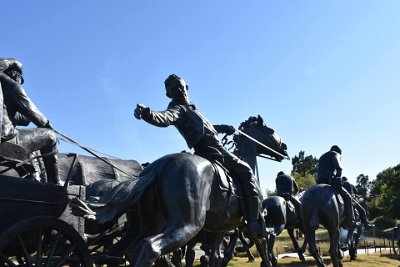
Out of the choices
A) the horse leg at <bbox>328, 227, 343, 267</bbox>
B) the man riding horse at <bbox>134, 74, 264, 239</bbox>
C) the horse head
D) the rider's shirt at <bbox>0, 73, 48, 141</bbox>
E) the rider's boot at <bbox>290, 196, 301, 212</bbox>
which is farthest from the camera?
the rider's boot at <bbox>290, 196, 301, 212</bbox>

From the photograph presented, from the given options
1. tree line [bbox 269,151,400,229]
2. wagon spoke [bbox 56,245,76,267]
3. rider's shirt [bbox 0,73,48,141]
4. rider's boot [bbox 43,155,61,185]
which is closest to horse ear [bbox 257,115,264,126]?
rider's boot [bbox 43,155,61,185]

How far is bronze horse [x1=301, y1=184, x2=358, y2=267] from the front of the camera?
9.97 metres

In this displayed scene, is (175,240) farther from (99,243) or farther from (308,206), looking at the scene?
(308,206)

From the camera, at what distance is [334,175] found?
10758 mm

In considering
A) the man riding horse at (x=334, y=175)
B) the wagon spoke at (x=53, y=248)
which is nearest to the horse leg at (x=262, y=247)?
the wagon spoke at (x=53, y=248)

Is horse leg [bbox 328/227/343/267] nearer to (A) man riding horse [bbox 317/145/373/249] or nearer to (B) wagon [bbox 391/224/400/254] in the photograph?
(A) man riding horse [bbox 317/145/373/249]

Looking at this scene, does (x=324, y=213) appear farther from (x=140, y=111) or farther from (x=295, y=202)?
(x=140, y=111)

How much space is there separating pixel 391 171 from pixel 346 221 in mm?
58952

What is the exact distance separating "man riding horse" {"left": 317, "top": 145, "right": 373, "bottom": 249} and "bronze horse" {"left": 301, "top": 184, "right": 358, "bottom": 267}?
18cm

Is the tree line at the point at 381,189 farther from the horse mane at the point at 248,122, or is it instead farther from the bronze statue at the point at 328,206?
the horse mane at the point at 248,122

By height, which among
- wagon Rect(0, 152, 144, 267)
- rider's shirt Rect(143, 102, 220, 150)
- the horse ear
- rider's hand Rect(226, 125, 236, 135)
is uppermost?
the horse ear

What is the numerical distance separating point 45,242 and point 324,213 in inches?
264

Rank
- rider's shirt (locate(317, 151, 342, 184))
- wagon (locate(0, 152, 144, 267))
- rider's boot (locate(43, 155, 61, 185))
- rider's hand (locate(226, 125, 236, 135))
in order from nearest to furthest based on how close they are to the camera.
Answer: wagon (locate(0, 152, 144, 267)) < rider's boot (locate(43, 155, 61, 185)) < rider's hand (locate(226, 125, 236, 135)) < rider's shirt (locate(317, 151, 342, 184))

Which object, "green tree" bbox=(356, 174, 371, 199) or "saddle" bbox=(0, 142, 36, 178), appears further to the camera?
"green tree" bbox=(356, 174, 371, 199)
